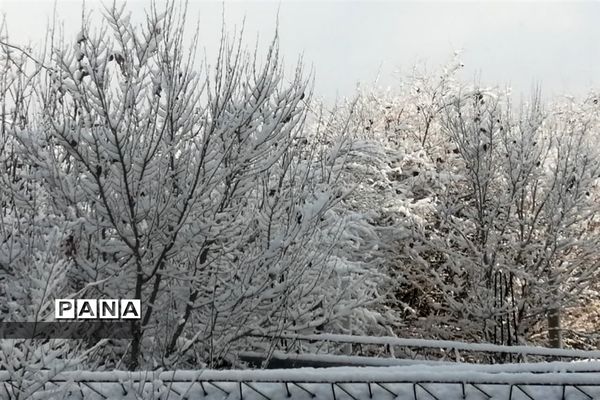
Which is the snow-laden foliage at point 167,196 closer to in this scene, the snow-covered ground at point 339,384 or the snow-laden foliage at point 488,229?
the snow-covered ground at point 339,384

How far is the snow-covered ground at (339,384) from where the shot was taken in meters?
3.42

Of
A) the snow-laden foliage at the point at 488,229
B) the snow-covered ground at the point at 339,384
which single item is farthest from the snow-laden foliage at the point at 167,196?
the snow-laden foliage at the point at 488,229

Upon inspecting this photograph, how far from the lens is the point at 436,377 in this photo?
3.50m

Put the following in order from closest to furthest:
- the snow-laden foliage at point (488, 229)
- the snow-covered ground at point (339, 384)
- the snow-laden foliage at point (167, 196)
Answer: the snow-covered ground at point (339, 384) < the snow-laden foliage at point (167, 196) < the snow-laden foliage at point (488, 229)

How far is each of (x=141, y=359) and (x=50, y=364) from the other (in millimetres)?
3262

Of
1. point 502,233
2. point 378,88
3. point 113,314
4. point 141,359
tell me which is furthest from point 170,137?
point 378,88

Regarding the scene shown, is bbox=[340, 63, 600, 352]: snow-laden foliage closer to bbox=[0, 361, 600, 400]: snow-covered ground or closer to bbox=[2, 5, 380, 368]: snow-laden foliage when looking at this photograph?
bbox=[2, 5, 380, 368]: snow-laden foliage

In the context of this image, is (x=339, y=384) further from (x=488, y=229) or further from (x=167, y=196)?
(x=488, y=229)

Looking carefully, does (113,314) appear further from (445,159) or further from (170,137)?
(445,159)

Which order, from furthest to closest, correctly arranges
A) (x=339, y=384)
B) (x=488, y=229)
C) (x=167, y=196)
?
(x=488, y=229), (x=167, y=196), (x=339, y=384)

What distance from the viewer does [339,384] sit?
11.7ft

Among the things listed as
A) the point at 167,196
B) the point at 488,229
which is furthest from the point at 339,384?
the point at 488,229

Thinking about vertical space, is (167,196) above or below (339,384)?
above

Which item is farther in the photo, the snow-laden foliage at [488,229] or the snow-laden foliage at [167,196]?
the snow-laden foliage at [488,229]
